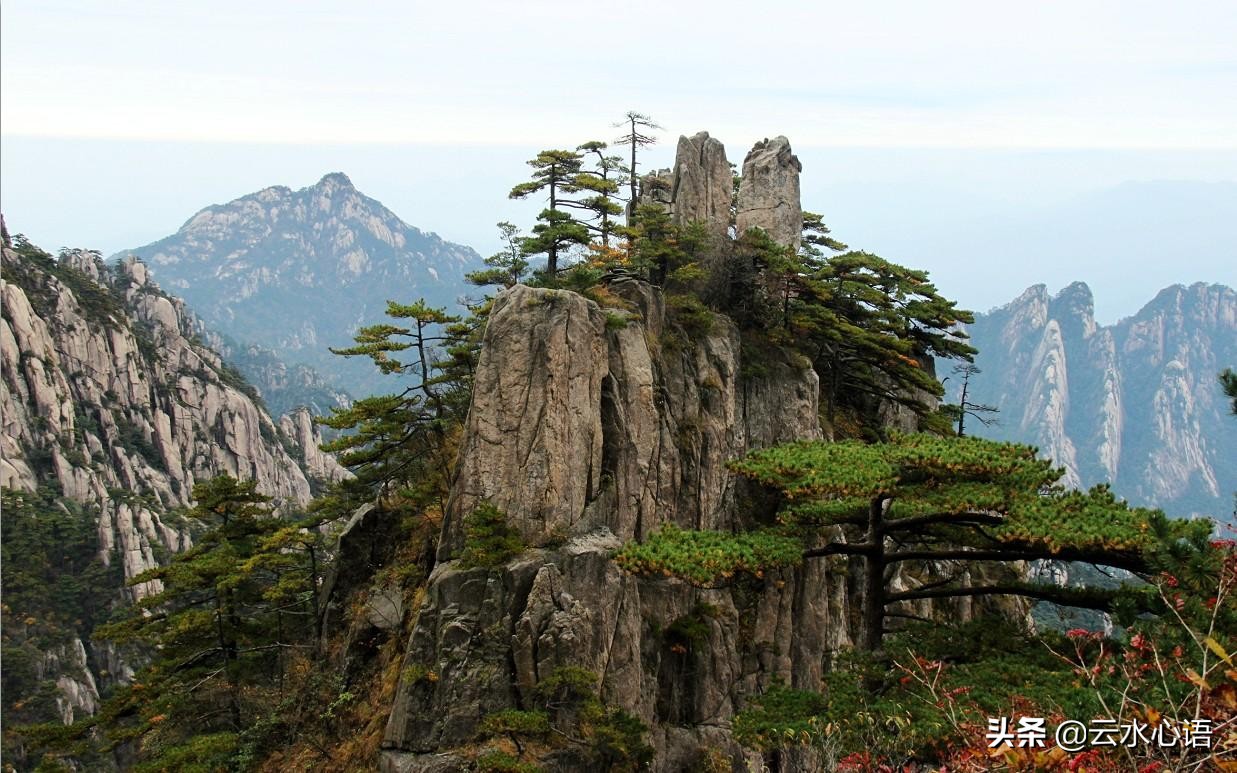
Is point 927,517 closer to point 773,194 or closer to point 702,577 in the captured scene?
point 702,577

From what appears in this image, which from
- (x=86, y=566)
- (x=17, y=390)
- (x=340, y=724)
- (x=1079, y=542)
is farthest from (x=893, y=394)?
(x=17, y=390)

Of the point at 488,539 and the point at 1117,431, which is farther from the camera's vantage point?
the point at 1117,431

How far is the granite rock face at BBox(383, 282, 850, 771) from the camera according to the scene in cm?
1670

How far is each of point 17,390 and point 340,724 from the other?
59.6 meters

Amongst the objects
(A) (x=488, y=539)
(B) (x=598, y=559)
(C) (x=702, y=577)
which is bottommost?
(B) (x=598, y=559)

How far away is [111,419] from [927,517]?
76.4 metres

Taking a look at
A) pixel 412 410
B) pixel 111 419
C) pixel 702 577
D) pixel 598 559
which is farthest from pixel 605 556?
pixel 111 419

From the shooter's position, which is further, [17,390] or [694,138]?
[17,390]

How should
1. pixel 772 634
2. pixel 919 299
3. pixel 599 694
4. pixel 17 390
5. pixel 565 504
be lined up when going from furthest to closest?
pixel 17 390 < pixel 919 299 < pixel 772 634 < pixel 565 504 < pixel 599 694

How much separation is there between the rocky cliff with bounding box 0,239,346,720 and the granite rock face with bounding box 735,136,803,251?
144ft

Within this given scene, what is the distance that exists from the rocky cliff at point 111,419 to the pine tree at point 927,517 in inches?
1824

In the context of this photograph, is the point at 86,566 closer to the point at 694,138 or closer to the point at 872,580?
the point at 694,138

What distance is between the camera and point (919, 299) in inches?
1125

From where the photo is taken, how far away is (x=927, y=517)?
42.3 feet
